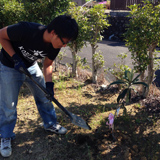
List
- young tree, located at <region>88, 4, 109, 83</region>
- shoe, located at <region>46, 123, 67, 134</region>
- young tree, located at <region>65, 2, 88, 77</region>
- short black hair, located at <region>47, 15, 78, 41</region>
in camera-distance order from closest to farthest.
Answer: short black hair, located at <region>47, 15, 78, 41</region> < shoe, located at <region>46, 123, 67, 134</region> < young tree, located at <region>88, 4, 109, 83</region> < young tree, located at <region>65, 2, 88, 77</region>

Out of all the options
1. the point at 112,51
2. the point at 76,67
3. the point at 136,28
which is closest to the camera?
the point at 136,28

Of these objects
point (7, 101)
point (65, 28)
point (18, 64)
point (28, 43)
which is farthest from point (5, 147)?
point (65, 28)

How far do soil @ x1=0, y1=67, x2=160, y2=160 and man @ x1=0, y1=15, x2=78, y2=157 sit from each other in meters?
0.33

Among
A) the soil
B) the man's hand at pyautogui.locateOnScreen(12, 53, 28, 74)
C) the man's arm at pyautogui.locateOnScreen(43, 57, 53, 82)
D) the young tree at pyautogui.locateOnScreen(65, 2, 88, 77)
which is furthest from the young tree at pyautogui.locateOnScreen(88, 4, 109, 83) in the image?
the man's hand at pyautogui.locateOnScreen(12, 53, 28, 74)

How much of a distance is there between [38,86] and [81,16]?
234 cm

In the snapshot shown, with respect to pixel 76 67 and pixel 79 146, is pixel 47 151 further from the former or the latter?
pixel 76 67

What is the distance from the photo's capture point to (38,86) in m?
2.43

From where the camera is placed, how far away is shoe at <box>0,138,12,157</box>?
2.39 metres

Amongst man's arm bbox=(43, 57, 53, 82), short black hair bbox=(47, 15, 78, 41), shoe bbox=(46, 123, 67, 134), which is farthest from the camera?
shoe bbox=(46, 123, 67, 134)

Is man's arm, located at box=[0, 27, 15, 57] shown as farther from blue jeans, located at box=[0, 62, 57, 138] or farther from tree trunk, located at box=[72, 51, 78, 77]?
tree trunk, located at box=[72, 51, 78, 77]

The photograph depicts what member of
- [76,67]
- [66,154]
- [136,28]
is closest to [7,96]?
[66,154]

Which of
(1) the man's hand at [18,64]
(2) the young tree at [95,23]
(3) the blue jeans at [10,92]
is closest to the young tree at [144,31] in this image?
(2) the young tree at [95,23]

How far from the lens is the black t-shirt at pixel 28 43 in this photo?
215 cm

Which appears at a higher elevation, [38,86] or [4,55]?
[4,55]
